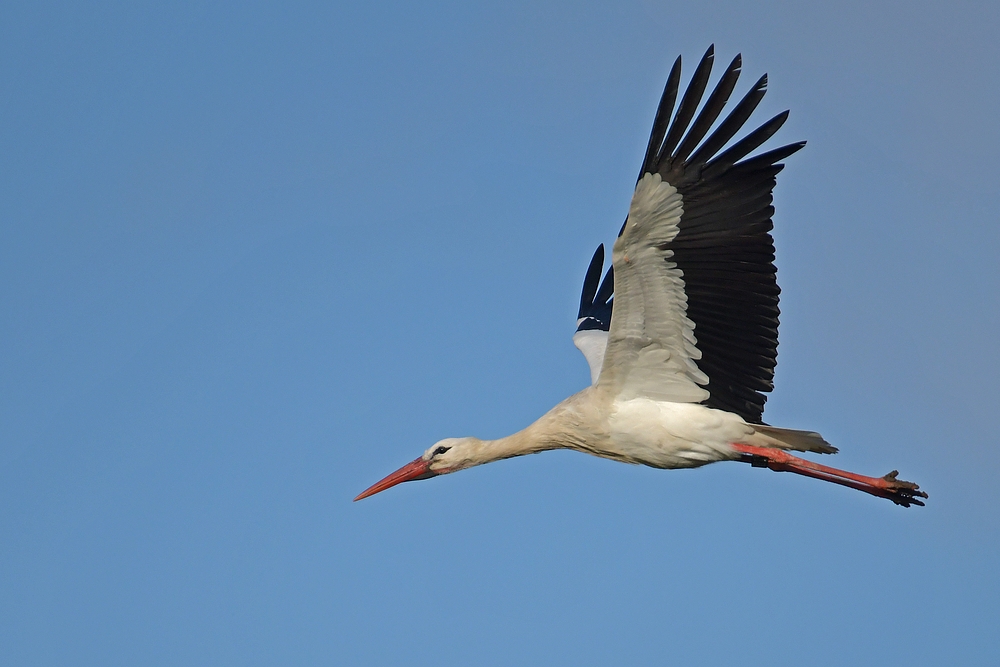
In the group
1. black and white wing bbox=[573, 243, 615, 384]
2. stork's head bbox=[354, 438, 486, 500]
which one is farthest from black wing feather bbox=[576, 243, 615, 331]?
stork's head bbox=[354, 438, 486, 500]

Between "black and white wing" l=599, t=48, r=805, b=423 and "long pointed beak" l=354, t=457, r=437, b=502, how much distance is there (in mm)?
2021

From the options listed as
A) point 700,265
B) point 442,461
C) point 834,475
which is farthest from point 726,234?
point 442,461

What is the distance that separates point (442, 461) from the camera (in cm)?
999

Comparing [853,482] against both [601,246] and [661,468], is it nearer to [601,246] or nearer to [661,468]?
[661,468]

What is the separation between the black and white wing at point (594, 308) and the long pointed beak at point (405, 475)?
1.94 metres

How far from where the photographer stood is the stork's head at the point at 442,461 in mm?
9859

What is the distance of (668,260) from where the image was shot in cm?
826

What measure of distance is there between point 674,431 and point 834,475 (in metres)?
1.44

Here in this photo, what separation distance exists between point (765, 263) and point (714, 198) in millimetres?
664

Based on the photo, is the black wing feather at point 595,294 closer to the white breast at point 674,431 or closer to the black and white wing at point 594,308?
the black and white wing at point 594,308

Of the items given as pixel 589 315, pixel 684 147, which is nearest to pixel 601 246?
pixel 589 315

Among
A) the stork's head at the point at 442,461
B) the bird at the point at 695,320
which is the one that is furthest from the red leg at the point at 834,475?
the stork's head at the point at 442,461

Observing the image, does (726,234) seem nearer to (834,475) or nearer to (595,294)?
(834,475)

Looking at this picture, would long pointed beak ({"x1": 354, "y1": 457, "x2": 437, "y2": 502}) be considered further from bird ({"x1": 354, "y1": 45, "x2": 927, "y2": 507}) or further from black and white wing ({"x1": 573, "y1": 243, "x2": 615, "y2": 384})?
black and white wing ({"x1": 573, "y1": 243, "x2": 615, "y2": 384})
